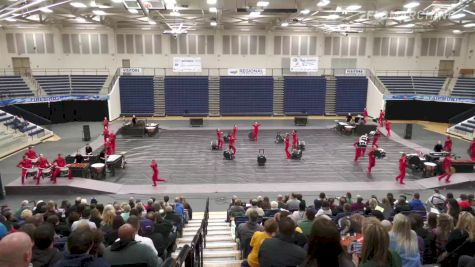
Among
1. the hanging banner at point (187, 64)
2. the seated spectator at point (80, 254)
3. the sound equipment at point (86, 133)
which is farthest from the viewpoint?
the hanging banner at point (187, 64)

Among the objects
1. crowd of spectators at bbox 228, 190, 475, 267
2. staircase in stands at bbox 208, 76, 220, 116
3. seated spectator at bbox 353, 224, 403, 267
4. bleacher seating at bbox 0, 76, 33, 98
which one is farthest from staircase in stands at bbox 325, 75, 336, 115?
seated spectator at bbox 353, 224, 403, 267

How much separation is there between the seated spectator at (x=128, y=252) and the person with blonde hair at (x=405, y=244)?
A: 311cm

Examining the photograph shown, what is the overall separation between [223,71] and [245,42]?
374 cm

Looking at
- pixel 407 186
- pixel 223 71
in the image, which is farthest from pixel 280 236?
pixel 223 71

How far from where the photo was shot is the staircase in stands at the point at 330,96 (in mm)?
37688

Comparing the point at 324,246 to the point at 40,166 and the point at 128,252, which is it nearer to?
the point at 128,252

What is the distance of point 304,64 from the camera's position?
35344mm

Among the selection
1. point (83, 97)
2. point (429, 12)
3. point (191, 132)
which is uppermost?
point (429, 12)

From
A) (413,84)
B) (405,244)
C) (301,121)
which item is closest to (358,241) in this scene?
(405,244)

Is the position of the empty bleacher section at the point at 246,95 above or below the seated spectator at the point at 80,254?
below

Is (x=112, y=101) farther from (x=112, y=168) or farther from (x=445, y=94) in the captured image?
(x=445, y=94)

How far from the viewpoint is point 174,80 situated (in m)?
36.3

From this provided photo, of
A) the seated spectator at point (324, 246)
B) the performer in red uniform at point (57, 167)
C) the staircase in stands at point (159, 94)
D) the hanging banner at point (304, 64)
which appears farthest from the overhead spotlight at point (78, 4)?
the seated spectator at point (324, 246)

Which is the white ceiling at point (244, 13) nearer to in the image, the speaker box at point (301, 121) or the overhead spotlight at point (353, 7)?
the overhead spotlight at point (353, 7)
